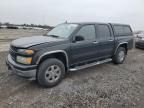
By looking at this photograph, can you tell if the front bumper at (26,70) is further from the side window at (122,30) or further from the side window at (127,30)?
the side window at (127,30)

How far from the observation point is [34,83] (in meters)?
4.34

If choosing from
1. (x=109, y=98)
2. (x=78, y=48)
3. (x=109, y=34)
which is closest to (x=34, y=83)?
(x=78, y=48)

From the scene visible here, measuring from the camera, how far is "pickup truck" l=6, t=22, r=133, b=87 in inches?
146

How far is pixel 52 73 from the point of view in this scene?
4.09 meters

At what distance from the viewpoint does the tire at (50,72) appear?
152 inches

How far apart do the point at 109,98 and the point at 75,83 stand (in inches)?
45.5

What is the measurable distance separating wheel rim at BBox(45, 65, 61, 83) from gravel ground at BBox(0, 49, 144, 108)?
244 mm

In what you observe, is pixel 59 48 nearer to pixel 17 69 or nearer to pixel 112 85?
pixel 17 69

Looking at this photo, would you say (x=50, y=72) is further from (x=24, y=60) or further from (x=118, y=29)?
(x=118, y=29)

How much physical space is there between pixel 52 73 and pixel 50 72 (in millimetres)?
69

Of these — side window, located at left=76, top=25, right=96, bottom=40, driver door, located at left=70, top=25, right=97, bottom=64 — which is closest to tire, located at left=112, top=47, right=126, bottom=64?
driver door, located at left=70, top=25, right=97, bottom=64

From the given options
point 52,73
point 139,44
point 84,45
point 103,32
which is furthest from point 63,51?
point 139,44

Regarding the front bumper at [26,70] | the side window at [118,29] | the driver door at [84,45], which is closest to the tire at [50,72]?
the front bumper at [26,70]

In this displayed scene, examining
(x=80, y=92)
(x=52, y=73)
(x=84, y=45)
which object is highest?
(x=84, y=45)
